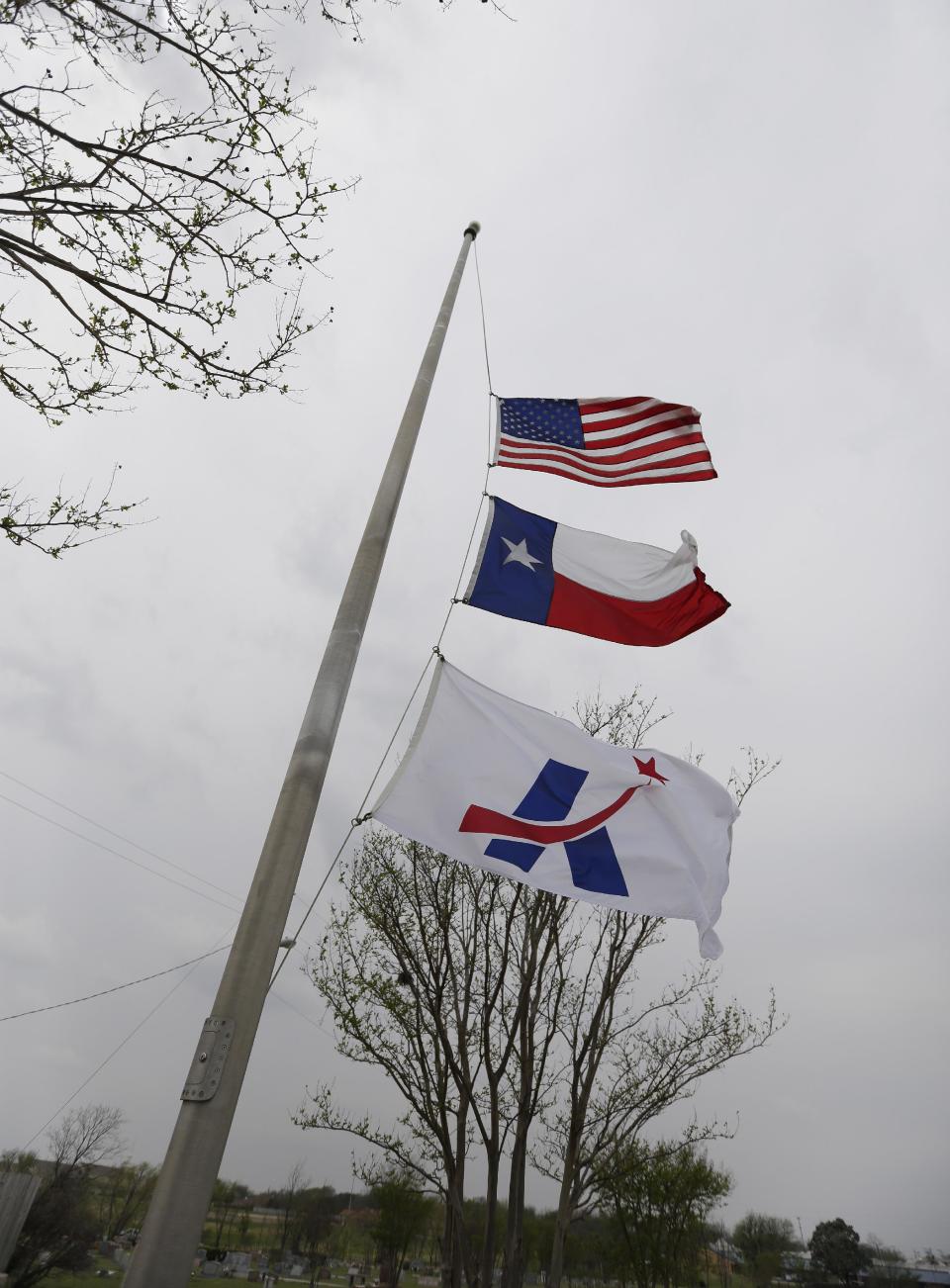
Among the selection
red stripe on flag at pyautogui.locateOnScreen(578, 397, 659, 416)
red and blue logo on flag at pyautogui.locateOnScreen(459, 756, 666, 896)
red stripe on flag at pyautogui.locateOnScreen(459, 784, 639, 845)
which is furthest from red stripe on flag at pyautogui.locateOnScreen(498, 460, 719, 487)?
red stripe on flag at pyautogui.locateOnScreen(459, 784, 639, 845)

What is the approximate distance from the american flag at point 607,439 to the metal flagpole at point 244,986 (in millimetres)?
3553

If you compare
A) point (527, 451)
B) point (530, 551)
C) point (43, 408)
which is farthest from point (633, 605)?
point (43, 408)

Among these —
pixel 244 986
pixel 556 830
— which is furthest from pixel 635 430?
pixel 244 986

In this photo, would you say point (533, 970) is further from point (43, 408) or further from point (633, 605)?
point (43, 408)

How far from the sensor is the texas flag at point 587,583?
750cm

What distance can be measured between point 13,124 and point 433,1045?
465 inches

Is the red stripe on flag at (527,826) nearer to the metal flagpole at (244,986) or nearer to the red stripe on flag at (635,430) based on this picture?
the metal flagpole at (244,986)

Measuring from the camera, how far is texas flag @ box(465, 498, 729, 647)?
24.6ft

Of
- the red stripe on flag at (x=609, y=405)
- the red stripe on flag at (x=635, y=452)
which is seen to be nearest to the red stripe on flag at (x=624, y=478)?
the red stripe on flag at (x=635, y=452)

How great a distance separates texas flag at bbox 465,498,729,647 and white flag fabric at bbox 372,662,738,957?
1.17 meters

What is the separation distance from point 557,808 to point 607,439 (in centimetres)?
446

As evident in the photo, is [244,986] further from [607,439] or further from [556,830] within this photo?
[607,439]

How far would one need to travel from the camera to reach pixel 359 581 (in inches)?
215

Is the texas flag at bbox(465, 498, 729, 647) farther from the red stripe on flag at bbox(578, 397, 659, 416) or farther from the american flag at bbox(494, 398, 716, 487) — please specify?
the red stripe on flag at bbox(578, 397, 659, 416)
